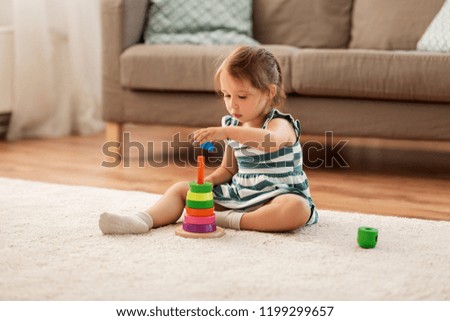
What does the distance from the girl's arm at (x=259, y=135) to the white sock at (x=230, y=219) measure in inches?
7.0

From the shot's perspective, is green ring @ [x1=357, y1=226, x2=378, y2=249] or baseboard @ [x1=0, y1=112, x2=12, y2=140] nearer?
green ring @ [x1=357, y1=226, x2=378, y2=249]

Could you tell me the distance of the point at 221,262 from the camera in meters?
1.54

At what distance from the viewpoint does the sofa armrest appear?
289 cm

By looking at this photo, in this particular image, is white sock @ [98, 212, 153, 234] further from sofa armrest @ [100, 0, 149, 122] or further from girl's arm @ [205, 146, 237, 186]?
sofa armrest @ [100, 0, 149, 122]

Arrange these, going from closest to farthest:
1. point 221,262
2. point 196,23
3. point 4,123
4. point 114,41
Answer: point 221,262 < point 114,41 < point 196,23 < point 4,123

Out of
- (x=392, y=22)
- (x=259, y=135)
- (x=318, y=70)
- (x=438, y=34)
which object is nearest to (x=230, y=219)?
(x=259, y=135)

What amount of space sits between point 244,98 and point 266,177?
207 mm

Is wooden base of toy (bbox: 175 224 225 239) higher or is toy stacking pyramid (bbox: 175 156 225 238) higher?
toy stacking pyramid (bbox: 175 156 225 238)

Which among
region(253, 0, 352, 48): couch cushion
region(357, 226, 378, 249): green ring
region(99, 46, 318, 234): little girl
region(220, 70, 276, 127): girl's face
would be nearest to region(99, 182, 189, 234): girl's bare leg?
region(99, 46, 318, 234): little girl

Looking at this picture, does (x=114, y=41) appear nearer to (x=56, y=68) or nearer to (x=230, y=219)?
(x=56, y=68)

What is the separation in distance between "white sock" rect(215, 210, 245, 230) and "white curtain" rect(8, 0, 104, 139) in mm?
1950

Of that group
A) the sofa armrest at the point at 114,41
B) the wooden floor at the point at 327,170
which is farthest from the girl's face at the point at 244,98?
the sofa armrest at the point at 114,41

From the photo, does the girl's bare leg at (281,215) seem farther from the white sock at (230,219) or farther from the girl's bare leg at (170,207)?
the girl's bare leg at (170,207)

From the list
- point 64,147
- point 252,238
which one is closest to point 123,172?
point 64,147
